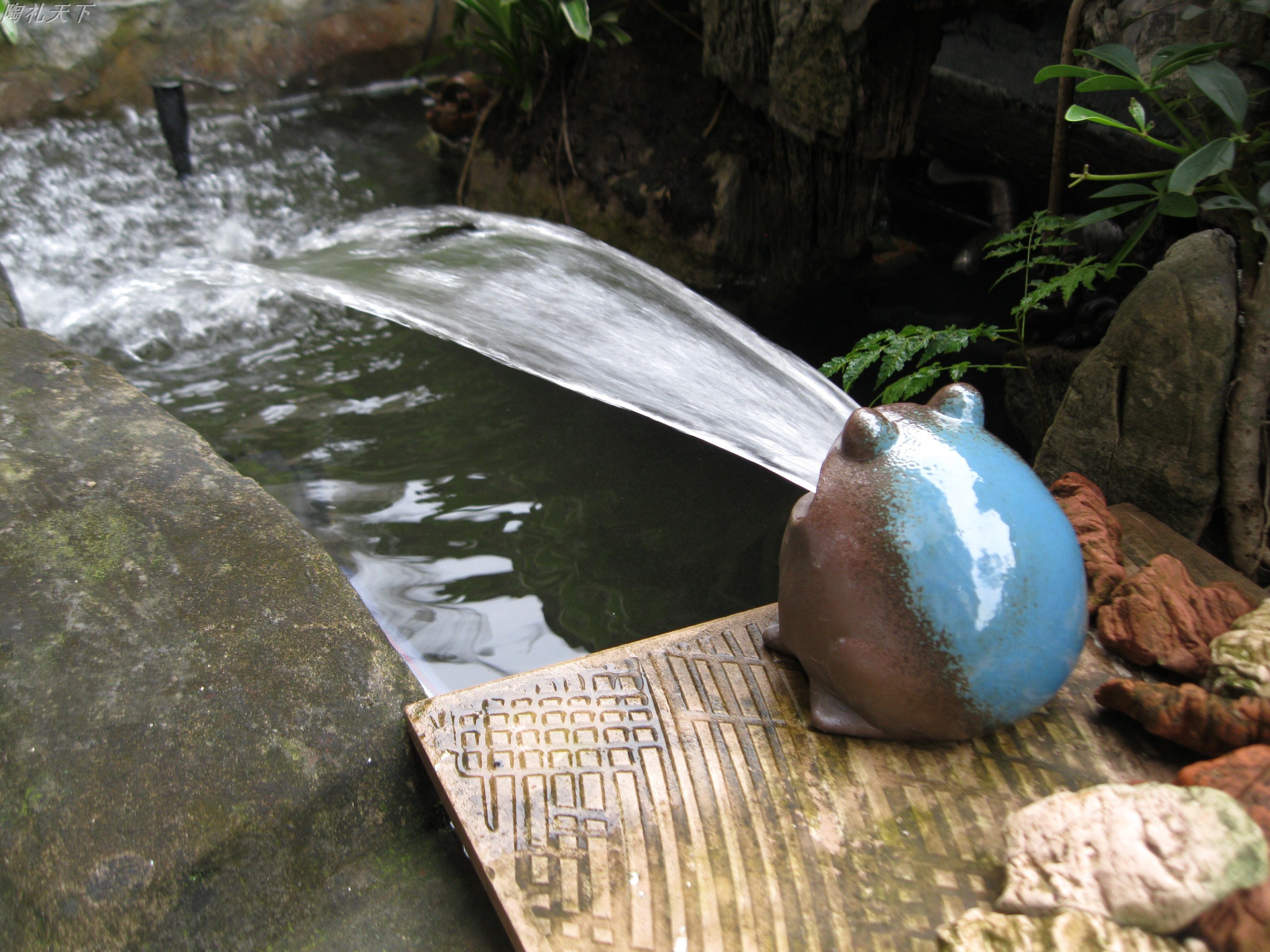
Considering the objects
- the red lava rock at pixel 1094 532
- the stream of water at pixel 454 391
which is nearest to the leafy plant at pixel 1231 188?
the red lava rock at pixel 1094 532

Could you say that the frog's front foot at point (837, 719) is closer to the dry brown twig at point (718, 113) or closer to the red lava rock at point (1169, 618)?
the red lava rock at point (1169, 618)

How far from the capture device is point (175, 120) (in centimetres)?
490

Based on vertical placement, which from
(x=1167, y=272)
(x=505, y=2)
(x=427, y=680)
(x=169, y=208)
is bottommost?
(x=427, y=680)

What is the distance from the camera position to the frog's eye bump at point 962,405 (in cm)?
165

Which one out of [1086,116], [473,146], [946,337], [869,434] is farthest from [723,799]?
[473,146]

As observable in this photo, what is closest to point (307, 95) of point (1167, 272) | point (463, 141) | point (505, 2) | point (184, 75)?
point (184, 75)

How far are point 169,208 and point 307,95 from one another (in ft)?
6.91

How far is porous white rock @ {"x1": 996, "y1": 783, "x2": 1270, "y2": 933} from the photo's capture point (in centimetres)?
121

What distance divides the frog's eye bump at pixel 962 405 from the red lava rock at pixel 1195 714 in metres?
0.56

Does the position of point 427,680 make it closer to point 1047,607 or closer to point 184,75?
point 1047,607

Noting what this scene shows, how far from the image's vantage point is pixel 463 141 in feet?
18.0

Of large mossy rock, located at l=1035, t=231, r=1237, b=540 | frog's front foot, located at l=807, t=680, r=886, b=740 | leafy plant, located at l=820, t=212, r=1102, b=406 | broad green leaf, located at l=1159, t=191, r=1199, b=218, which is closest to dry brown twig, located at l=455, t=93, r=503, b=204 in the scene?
leafy plant, located at l=820, t=212, r=1102, b=406

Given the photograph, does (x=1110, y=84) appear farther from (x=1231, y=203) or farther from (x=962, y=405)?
(x=962, y=405)

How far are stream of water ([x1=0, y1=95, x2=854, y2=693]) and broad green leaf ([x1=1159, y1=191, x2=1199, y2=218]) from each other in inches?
43.0
